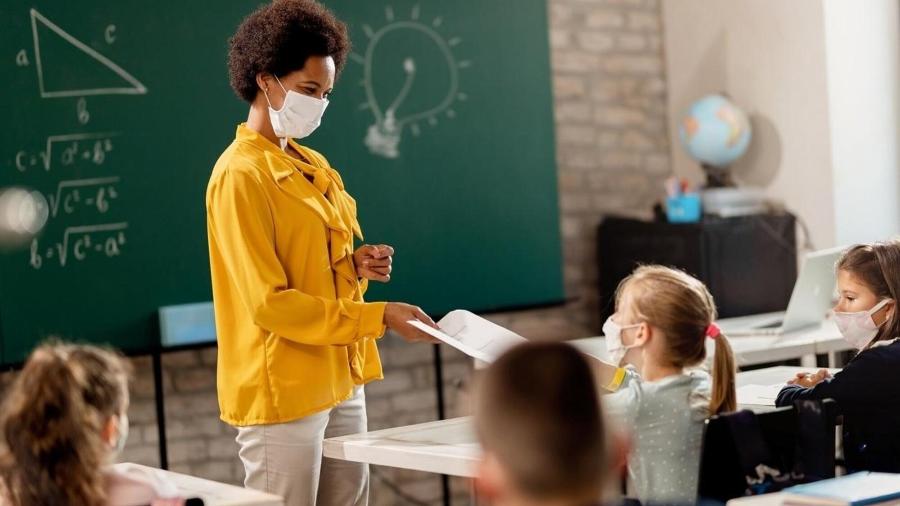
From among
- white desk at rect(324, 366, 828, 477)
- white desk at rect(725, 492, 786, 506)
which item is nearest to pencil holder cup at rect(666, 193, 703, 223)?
white desk at rect(324, 366, 828, 477)

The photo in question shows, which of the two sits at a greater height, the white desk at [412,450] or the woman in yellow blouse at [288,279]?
the woman in yellow blouse at [288,279]

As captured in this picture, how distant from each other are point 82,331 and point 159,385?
317mm

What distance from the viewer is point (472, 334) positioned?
2.81 metres

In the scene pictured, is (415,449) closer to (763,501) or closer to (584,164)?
(763,501)

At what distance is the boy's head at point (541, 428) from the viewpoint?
1382 millimetres

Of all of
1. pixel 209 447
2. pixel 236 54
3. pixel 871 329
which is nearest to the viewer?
pixel 236 54

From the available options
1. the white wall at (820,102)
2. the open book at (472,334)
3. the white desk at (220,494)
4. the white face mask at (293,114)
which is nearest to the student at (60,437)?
the white desk at (220,494)

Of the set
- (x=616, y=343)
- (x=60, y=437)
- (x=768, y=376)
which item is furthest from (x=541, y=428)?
(x=768, y=376)

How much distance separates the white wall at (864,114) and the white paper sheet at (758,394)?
2.13m

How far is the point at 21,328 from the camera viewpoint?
13.8 ft

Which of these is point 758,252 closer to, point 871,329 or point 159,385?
point 871,329

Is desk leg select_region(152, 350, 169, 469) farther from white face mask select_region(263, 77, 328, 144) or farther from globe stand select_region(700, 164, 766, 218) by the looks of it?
globe stand select_region(700, 164, 766, 218)

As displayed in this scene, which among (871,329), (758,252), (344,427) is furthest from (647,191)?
(344,427)

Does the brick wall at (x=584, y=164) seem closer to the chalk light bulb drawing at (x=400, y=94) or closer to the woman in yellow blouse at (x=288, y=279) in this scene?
the chalk light bulb drawing at (x=400, y=94)
